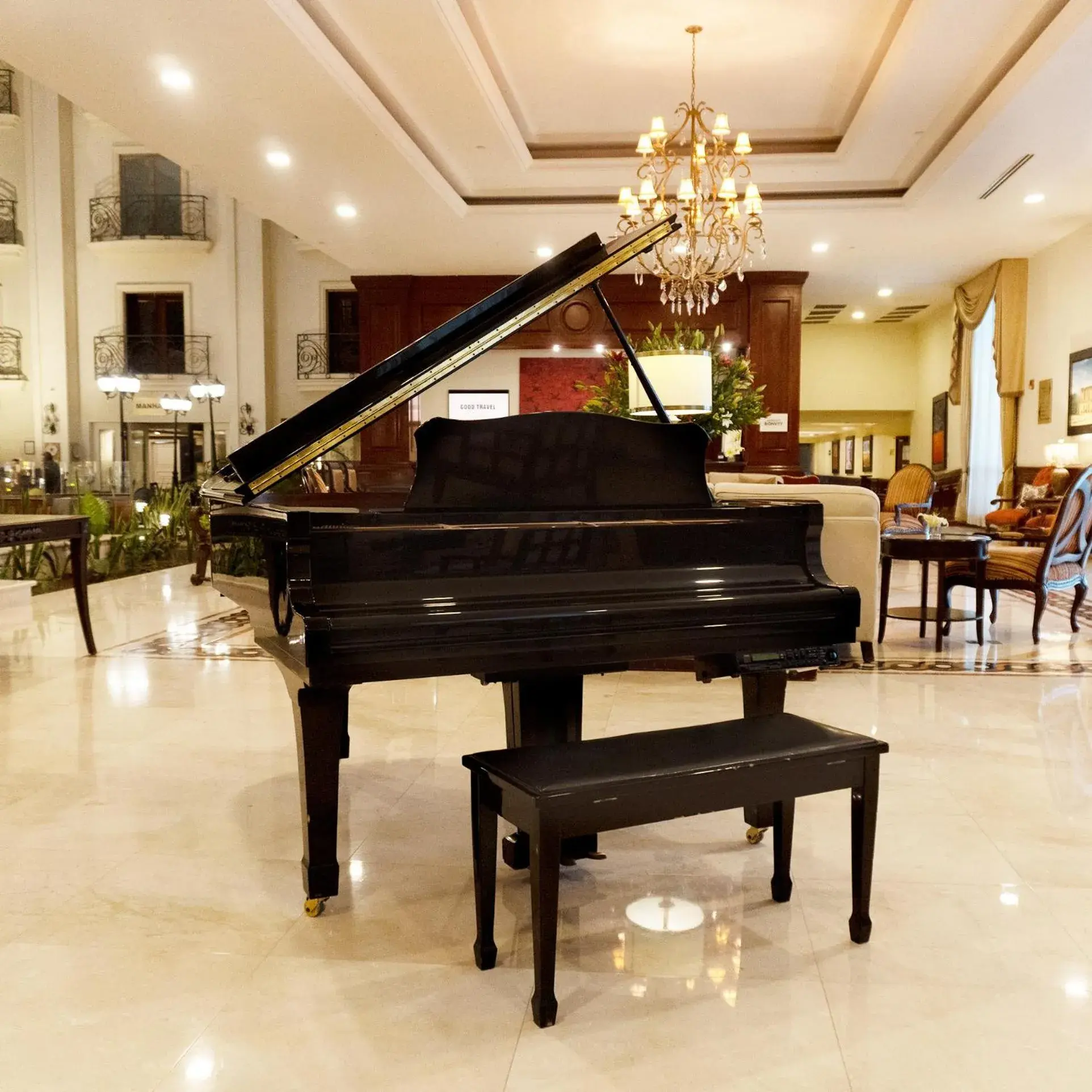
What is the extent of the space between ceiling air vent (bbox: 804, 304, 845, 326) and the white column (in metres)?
11.8

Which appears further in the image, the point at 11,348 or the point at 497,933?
the point at 11,348

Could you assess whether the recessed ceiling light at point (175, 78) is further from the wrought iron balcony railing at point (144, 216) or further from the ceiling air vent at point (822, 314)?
the wrought iron balcony railing at point (144, 216)

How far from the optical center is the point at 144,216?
15.6 metres

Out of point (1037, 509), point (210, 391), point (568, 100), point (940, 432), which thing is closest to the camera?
point (568, 100)

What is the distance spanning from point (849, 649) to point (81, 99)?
6.18m

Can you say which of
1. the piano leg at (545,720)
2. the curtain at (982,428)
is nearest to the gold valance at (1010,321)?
the curtain at (982,428)

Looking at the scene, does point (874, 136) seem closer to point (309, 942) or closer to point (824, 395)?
point (309, 942)

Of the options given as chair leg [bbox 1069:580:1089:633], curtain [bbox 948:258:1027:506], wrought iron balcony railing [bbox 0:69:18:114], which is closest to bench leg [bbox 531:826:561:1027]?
chair leg [bbox 1069:580:1089:633]

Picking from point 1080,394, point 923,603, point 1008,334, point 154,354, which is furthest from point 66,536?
point 154,354

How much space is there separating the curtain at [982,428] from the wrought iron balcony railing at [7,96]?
1501cm

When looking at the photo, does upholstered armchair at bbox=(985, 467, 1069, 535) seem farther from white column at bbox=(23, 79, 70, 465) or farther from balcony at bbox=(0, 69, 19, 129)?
balcony at bbox=(0, 69, 19, 129)

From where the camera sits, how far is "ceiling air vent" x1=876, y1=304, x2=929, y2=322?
14.1 meters

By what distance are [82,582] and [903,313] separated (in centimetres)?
1294

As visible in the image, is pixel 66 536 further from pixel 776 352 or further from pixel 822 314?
pixel 822 314
